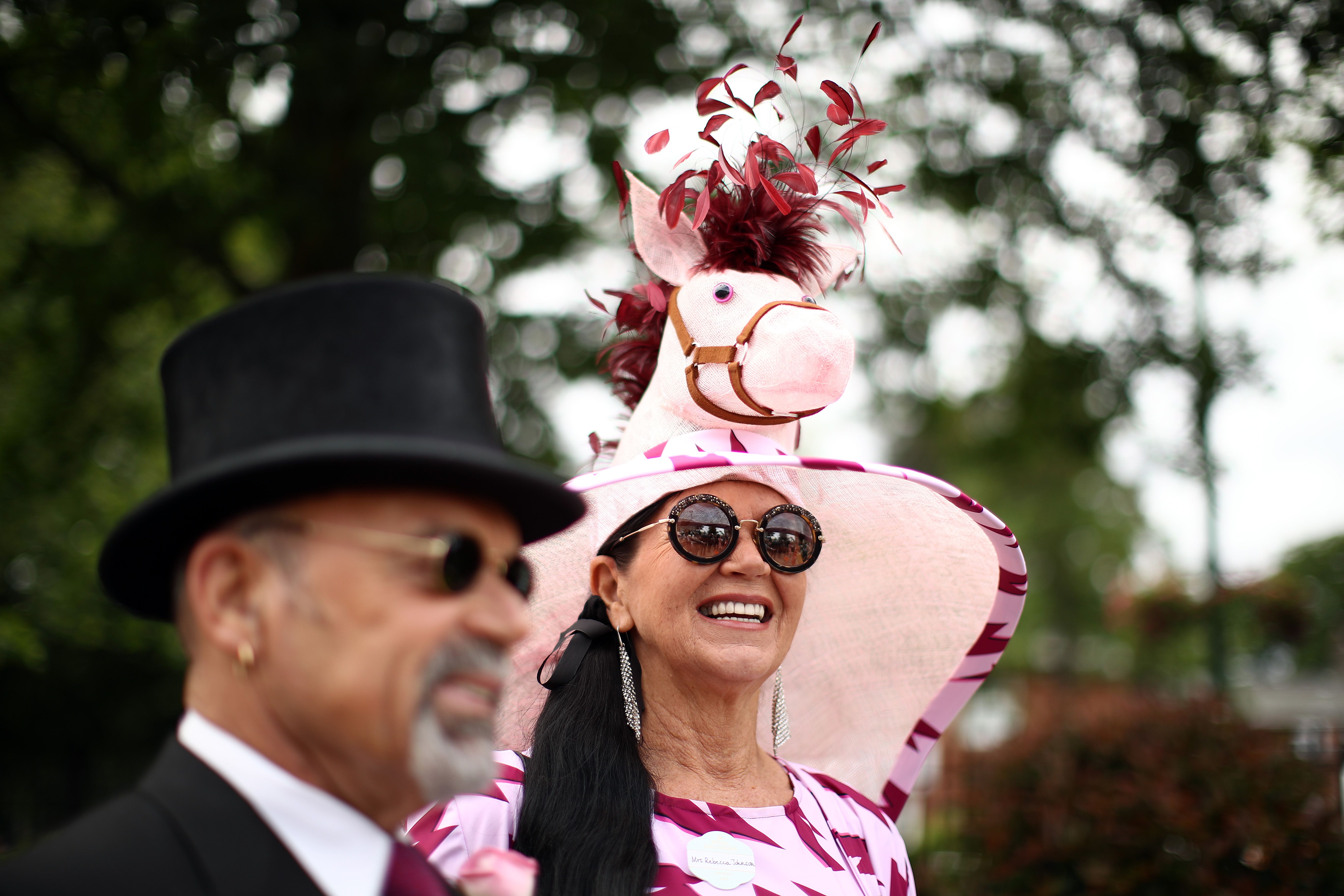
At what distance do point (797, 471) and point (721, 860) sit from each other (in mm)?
966

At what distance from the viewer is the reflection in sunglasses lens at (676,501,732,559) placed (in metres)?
2.38

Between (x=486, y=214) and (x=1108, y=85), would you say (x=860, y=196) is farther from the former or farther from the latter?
(x=486, y=214)

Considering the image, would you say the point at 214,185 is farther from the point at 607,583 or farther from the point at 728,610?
the point at 728,610

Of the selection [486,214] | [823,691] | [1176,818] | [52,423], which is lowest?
[1176,818]

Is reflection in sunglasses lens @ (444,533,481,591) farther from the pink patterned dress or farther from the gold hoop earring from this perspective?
the pink patterned dress

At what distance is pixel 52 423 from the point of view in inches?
255

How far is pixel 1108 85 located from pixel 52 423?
665cm

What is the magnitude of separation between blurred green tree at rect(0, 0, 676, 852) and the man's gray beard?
314cm

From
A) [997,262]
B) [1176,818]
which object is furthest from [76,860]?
[997,262]

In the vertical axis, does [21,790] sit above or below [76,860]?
below

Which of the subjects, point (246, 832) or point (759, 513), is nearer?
point (246, 832)

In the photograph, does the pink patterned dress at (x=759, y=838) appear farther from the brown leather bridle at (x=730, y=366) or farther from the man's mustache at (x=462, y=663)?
the brown leather bridle at (x=730, y=366)

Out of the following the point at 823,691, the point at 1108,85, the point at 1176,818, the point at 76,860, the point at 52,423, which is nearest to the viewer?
the point at 76,860

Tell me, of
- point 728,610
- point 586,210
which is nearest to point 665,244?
point 728,610
